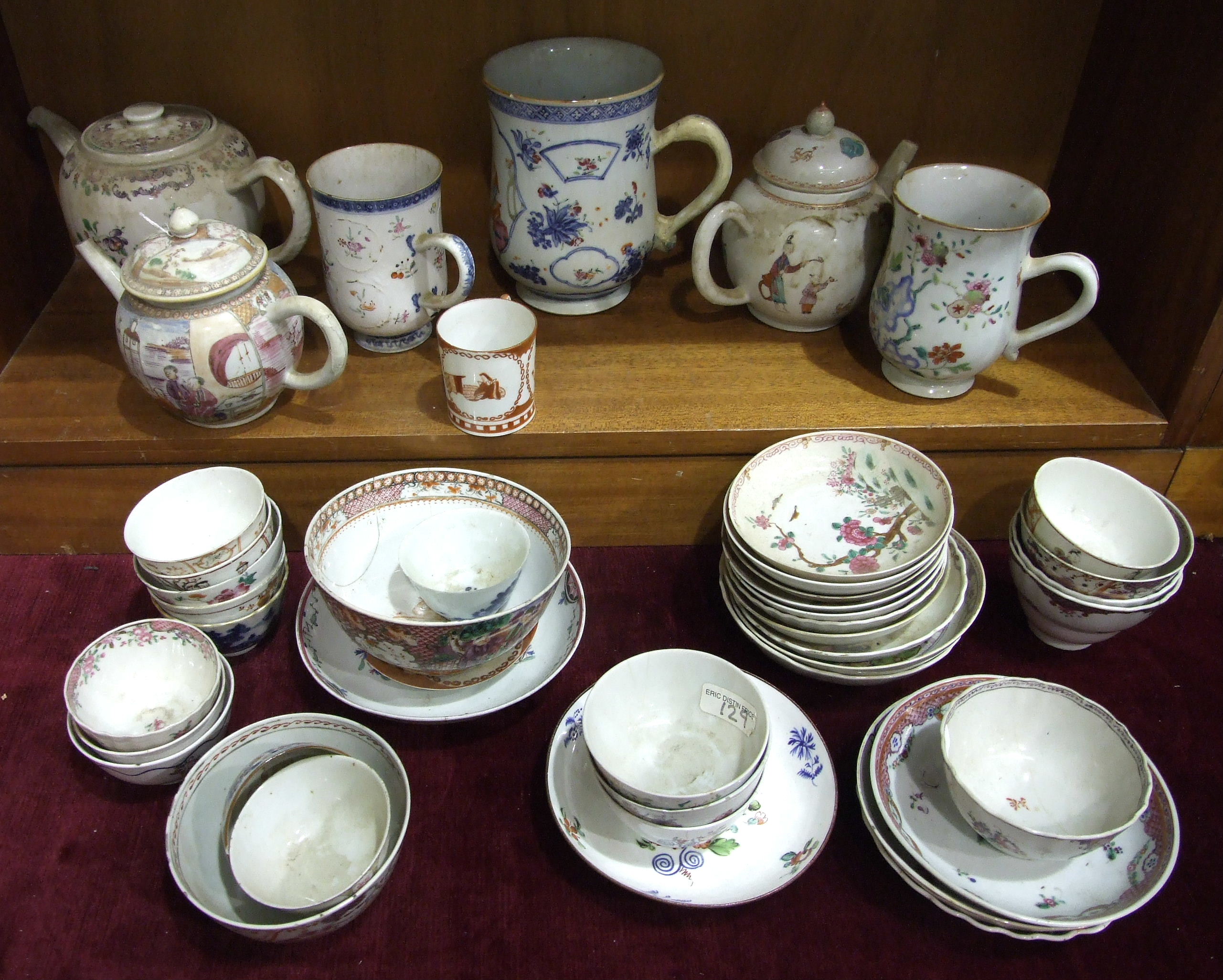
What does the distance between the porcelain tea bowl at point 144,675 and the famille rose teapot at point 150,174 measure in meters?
0.41

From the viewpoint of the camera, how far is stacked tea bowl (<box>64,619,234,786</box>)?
855 mm

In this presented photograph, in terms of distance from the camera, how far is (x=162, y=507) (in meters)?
0.99

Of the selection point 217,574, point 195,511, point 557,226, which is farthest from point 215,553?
point 557,226

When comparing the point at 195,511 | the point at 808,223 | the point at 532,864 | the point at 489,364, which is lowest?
the point at 532,864

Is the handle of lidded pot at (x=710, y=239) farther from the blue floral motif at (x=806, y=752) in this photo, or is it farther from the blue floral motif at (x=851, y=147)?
the blue floral motif at (x=806, y=752)

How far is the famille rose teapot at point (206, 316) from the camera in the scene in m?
0.90

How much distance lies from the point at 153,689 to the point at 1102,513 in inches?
38.0

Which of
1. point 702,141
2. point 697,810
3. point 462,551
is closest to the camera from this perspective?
point 697,810

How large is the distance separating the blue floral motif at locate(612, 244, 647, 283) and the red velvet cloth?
1.25 ft

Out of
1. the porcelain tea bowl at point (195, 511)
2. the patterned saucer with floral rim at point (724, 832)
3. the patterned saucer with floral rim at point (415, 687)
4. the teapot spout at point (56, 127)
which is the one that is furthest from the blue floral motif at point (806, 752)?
the teapot spout at point (56, 127)

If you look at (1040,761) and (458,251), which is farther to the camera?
(458,251)

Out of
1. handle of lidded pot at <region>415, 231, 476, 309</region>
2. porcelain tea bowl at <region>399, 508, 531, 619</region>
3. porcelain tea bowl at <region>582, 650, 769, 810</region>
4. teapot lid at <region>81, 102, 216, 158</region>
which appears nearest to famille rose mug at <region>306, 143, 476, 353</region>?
handle of lidded pot at <region>415, 231, 476, 309</region>

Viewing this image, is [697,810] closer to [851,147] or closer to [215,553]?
[215,553]

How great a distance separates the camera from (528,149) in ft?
3.29
